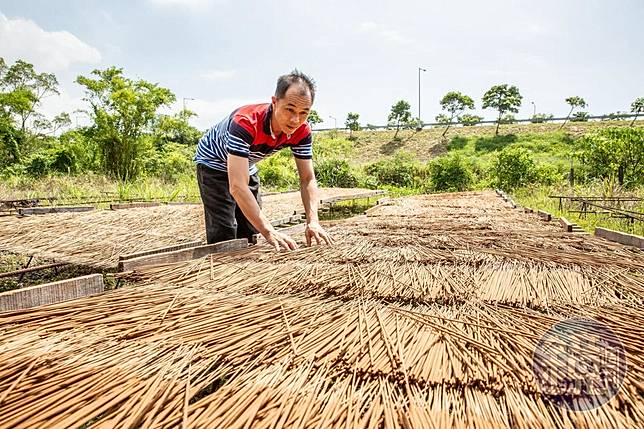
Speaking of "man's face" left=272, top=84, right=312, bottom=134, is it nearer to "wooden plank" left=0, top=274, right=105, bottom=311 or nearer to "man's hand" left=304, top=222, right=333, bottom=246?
"man's hand" left=304, top=222, right=333, bottom=246

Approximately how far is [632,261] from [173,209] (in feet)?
17.6

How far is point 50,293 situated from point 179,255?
72cm

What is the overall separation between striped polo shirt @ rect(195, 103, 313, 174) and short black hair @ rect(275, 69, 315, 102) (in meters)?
0.21

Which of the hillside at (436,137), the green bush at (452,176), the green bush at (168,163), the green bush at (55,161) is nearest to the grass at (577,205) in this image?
the green bush at (452,176)

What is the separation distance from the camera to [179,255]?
2029 millimetres

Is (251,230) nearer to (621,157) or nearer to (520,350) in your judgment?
(520,350)

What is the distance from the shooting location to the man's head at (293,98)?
194 cm

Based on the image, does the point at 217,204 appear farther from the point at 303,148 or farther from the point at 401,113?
the point at 401,113

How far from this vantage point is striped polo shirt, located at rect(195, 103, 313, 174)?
6.89 feet

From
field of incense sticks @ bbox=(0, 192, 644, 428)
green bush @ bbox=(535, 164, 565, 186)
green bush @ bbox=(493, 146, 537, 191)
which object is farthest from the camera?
green bush @ bbox=(493, 146, 537, 191)

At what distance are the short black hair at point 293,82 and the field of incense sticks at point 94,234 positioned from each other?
2637 mm

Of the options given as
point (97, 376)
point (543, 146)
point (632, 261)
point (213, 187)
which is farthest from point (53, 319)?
point (543, 146)

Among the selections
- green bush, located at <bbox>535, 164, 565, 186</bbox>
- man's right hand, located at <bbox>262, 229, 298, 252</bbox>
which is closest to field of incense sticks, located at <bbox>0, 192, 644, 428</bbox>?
man's right hand, located at <bbox>262, 229, 298, 252</bbox>

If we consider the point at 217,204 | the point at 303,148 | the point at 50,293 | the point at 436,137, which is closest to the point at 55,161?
the point at 217,204
